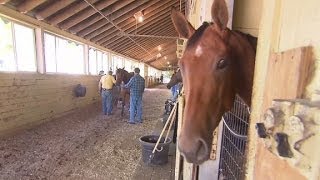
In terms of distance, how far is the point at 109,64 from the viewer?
1495cm

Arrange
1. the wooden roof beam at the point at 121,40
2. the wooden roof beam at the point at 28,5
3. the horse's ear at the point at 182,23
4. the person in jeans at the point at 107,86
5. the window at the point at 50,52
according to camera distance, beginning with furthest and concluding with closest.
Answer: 1. the wooden roof beam at the point at 121,40
2. the person in jeans at the point at 107,86
3. the window at the point at 50,52
4. the wooden roof beam at the point at 28,5
5. the horse's ear at the point at 182,23

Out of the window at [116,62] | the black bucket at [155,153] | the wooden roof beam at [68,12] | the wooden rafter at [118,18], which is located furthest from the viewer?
the window at [116,62]

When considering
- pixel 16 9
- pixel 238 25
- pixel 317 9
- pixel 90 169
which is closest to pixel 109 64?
pixel 16 9

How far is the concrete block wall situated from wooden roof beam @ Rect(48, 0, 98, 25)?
5.39ft

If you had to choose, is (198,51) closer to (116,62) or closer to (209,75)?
(209,75)

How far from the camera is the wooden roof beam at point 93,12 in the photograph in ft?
25.8

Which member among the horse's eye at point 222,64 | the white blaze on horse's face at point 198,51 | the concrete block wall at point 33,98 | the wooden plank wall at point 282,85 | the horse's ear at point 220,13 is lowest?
the concrete block wall at point 33,98

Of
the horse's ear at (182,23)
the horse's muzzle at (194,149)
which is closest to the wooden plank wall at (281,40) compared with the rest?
the horse's muzzle at (194,149)

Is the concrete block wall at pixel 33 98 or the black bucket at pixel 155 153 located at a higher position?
the concrete block wall at pixel 33 98

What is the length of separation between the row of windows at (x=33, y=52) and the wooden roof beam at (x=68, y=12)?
461 millimetres

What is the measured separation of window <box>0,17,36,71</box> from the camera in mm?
5754

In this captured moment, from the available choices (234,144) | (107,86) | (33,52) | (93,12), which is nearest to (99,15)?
(93,12)

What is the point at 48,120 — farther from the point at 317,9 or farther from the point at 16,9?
the point at 317,9

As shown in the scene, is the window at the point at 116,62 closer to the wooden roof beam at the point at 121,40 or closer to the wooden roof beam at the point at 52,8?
the wooden roof beam at the point at 121,40
